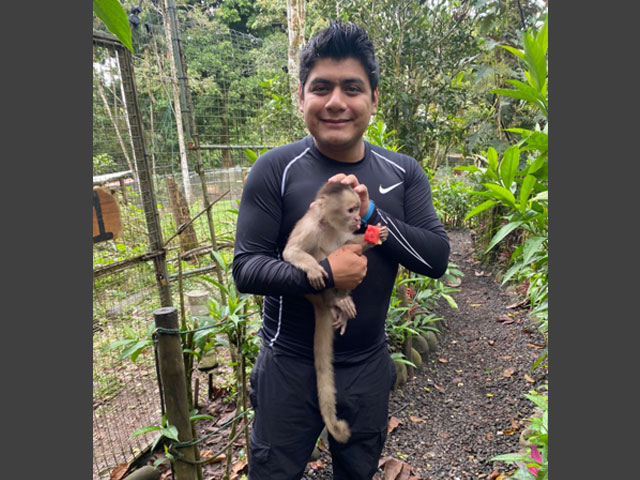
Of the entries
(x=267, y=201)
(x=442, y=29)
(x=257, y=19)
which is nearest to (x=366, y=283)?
(x=267, y=201)

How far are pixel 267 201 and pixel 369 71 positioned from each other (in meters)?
0.65

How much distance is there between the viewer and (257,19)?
15977 mm

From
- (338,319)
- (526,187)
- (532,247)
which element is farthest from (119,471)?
(526,187)

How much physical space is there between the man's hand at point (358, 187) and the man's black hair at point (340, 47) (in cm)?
44

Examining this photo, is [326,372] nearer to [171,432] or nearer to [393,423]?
[171,432]

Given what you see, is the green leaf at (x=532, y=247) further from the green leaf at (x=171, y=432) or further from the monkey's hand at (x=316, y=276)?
the green leaf at (x=171, y=432)

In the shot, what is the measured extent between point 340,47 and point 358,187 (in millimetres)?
535

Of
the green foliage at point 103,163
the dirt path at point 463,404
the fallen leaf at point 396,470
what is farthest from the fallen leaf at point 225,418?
the green foliage at point 103,163

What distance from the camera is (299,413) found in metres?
1.58

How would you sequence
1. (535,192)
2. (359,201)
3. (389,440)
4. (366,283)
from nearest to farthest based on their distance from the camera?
(359,201)
(366,283)
(535,192)
(389,440)

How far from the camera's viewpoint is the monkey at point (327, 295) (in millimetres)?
1514

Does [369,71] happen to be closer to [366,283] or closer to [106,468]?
[366,283]

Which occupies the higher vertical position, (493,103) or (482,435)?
(493,103)

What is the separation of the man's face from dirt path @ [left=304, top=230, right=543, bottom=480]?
224 cm
